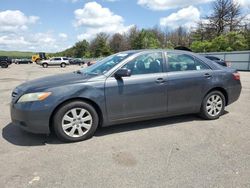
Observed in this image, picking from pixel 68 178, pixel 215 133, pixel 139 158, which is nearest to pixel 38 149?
pixel 68 178

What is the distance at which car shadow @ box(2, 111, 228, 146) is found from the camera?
4527 millimetres

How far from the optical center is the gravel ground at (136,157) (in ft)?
10.5

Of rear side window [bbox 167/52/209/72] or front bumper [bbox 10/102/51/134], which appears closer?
front bumper [bbox 10/102/51/134]

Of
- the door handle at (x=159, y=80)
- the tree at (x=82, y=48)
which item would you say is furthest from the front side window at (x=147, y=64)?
the tree at (x=82, y=48)

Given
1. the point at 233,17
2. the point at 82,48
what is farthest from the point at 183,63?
the point at 82,48

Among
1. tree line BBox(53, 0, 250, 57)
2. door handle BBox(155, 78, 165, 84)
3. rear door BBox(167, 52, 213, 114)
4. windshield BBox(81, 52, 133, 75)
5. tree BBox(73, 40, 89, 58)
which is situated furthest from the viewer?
tree BBox(73, 40, 89, 58)

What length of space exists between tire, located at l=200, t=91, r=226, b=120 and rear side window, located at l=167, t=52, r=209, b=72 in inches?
25.5

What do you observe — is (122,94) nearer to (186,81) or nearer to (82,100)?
(82,100)

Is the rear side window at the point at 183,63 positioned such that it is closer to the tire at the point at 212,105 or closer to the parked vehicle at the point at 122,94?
the parked vehicle at the point at 122,94

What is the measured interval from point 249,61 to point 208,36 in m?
27.2

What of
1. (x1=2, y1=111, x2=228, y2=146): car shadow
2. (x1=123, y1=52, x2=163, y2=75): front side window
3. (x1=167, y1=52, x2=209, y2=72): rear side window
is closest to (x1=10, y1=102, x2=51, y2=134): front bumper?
(x1=2, y1=111, x2=228, y2=146): car shadow

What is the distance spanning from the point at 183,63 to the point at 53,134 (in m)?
2.94

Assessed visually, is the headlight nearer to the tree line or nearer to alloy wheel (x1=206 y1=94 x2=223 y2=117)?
alloy wheel (x1=206 y1=94 x2=223 y2=117)

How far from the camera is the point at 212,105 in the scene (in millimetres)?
5785
